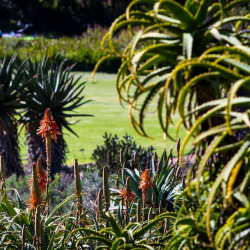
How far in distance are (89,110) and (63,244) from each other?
10.9 metres

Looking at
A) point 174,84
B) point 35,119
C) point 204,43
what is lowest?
point 35,119

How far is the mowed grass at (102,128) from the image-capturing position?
32.9ft

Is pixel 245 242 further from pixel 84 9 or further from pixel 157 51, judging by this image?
pixel 84 9

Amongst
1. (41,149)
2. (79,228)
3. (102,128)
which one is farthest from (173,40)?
(102,128)

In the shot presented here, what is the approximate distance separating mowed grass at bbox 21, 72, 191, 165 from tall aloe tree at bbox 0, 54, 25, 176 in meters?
0.90

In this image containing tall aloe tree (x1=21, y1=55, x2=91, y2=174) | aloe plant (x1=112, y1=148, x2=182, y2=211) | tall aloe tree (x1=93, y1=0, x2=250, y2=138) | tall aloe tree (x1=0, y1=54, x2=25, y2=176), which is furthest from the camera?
tall aloe tree (x1=21, y1=55, x2=91, y2=174)

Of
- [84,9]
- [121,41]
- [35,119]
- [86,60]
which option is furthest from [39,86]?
[84,9]

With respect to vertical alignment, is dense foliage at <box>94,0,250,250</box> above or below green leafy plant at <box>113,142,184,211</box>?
above

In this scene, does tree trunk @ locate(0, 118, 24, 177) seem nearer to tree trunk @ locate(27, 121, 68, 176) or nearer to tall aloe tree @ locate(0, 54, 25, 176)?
tall aloe tree @ locate(0, 54, 25, 176)

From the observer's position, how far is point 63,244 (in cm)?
312

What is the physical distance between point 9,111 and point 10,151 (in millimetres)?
594

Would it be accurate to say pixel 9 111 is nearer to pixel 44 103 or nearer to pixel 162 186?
pixel 44 103

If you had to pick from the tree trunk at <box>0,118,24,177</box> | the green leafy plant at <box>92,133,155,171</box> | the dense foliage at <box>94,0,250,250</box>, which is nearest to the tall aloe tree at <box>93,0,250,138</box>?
the dense foliage at <box>94,0,250,250</box>

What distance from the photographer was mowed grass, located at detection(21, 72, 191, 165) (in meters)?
10.0
